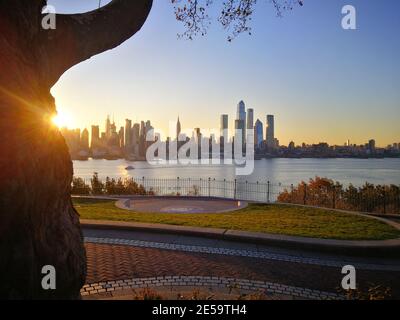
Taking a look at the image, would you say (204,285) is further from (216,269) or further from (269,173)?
(269,173)

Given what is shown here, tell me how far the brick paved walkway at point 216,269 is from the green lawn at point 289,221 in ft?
8.63

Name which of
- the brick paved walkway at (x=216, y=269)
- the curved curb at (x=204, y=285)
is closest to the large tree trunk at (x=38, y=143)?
the curved curb at (x=204, y=285)

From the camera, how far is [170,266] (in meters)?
7.52

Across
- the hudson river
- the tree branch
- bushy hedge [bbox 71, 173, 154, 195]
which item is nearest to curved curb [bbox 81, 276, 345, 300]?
the tree branch

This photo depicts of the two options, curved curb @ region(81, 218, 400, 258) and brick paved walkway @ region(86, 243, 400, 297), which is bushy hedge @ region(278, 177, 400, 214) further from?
brick paved walkway @ region(86, 243, 400, 297)

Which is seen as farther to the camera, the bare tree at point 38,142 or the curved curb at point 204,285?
the curved curb at point 204,285

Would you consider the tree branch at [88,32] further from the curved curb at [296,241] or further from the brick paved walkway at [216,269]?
the curved curb at [296,241]

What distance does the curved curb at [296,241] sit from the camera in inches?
346

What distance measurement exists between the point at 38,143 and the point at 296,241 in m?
7.38

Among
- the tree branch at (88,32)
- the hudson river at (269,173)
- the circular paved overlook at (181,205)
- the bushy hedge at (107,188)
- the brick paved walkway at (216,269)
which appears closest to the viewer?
the tree branch at (88,32)

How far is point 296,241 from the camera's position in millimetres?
9172

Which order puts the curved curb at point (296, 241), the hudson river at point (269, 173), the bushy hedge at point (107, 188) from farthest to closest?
the hudson river at point (269, 173) < the bushy hedge at point (107, 188) < the curved curb at point (296, 241)
